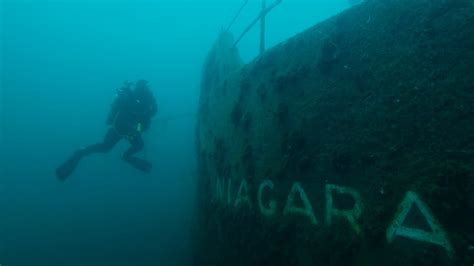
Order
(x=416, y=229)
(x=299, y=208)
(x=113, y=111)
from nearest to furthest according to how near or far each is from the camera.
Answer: (x=416, y=229) → (x=299, y=208) → (x=113, y=111)

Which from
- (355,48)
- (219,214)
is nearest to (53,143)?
(219,214)

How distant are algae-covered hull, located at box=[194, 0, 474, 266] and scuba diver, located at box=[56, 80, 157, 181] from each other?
3.91 metres

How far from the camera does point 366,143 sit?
6.05 ft

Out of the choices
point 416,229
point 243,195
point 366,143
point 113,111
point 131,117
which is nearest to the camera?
point 416,229

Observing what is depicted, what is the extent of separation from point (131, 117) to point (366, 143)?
5539 mm

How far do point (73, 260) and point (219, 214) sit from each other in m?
9.65

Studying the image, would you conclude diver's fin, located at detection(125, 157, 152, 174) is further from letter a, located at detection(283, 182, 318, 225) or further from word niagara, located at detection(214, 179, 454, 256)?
letter a, located at detection(283, 182, 318, 225)

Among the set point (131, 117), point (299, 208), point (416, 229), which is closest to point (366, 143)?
point (416, 229)

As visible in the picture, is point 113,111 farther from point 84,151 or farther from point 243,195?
point 243,195

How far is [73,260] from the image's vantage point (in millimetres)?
11227

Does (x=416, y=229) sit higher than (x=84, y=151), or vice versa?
(x=84, y=151)

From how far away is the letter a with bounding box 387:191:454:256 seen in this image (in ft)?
4.65

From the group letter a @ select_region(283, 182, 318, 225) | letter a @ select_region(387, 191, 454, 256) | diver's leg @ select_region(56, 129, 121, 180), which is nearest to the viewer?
letter a @ select_region(387, 191, 454, 256)

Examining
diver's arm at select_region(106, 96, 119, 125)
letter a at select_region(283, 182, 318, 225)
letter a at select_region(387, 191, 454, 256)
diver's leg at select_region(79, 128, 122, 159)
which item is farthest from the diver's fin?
letter a at select_region(387, 191, 454, 256)
